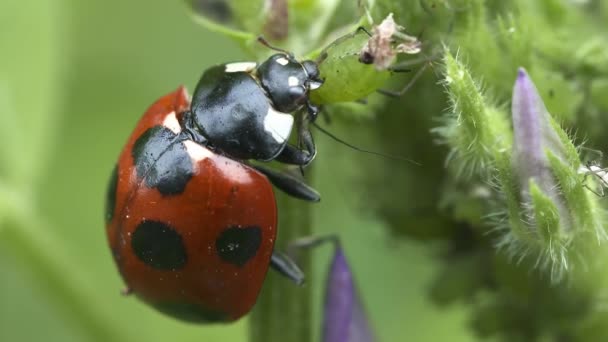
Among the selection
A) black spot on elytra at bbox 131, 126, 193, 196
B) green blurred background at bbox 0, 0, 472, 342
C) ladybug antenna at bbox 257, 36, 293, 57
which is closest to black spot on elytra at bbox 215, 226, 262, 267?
black spot on elytra at bbox 131, 126, 193, 196

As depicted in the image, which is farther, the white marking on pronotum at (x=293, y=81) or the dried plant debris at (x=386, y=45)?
the white marking on pronotum at (x=293, y=81)

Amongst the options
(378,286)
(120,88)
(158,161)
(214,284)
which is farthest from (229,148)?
(120,88)

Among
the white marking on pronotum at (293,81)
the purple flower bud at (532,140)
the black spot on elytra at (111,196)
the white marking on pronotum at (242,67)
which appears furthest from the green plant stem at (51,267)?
the purple flower bud at (532,140)

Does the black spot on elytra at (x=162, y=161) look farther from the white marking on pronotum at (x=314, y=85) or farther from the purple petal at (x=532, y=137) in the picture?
the purple petal at (x=532, y=137)

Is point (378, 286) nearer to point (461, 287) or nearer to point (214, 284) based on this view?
point (461, 287)

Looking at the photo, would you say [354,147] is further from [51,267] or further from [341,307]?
[51,267]

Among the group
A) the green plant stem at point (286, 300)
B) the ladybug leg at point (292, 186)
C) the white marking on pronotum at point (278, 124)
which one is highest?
the white marking on pronotum at point (278, 124)

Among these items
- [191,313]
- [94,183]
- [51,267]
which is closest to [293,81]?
[191,313]
